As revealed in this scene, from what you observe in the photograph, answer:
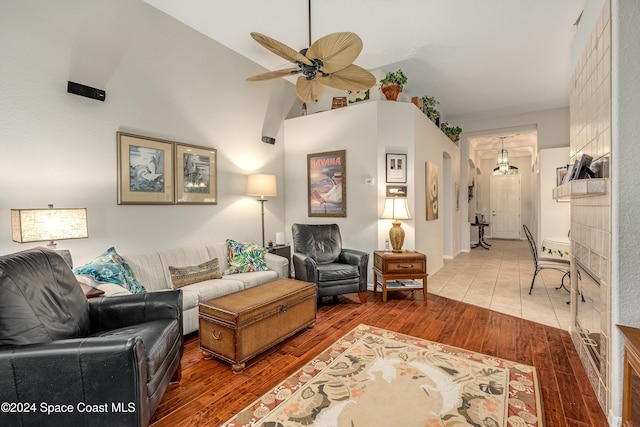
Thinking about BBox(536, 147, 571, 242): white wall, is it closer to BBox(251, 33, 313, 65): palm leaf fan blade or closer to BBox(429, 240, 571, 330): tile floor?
BBox(429, 240, 571, 330): tile floor

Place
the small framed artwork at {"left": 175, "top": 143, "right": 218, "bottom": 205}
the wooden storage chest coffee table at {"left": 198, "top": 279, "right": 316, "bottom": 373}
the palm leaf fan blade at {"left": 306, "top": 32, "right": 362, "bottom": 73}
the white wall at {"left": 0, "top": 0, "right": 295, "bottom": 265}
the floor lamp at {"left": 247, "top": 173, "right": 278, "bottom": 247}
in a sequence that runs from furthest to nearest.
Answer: the floor lamp at {"left": 247, "top": 173, "right": 278, "bottom": 247} → the small framed artwork at {"left": 175, "top": 143, "right": 218, "bottom": 205} → the white wall at {"left": 0, "top": 0, "right": 295, "bottom": 265} → the wooden storage chest coffee table at {"left": 198, "top": 279, "right": 316, "bottom": 373} → the palm leaf fan blade at {"left": 306, "top": 32, "right": 362, "bottom": 73}

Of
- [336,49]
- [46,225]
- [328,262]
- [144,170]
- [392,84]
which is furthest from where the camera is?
[392,84]

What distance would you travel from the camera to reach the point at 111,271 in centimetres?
252

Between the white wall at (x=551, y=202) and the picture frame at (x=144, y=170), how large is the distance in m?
6.75

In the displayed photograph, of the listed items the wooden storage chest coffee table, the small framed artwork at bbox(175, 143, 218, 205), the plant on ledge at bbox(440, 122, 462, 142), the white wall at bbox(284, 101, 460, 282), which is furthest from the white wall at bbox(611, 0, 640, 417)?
the plant on ledge at bbox(440, 122, 462, 142)

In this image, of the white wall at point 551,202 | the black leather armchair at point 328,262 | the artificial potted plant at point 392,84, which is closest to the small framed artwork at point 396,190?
the black leather armchair at point 328,262

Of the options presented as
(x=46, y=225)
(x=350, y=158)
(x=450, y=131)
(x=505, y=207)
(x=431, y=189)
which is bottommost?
(x=46, y=225)

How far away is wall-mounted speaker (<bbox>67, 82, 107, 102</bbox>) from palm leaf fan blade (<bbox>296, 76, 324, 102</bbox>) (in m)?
1.84

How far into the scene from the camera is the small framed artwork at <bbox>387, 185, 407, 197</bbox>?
4441 millimetres

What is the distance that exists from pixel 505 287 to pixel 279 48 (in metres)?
4.45

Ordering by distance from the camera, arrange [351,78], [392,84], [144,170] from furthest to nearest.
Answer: [392,84] < [144,170] < [351,78]

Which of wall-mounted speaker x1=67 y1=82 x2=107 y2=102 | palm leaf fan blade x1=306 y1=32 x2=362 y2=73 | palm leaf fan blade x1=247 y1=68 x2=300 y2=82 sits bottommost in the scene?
wall-mounted speaker x1=67 y1=82 x2=107 y2=102

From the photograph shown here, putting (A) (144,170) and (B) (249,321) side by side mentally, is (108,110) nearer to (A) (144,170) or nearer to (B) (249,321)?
(A) (144,170)

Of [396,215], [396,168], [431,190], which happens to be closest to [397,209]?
[396,215]
